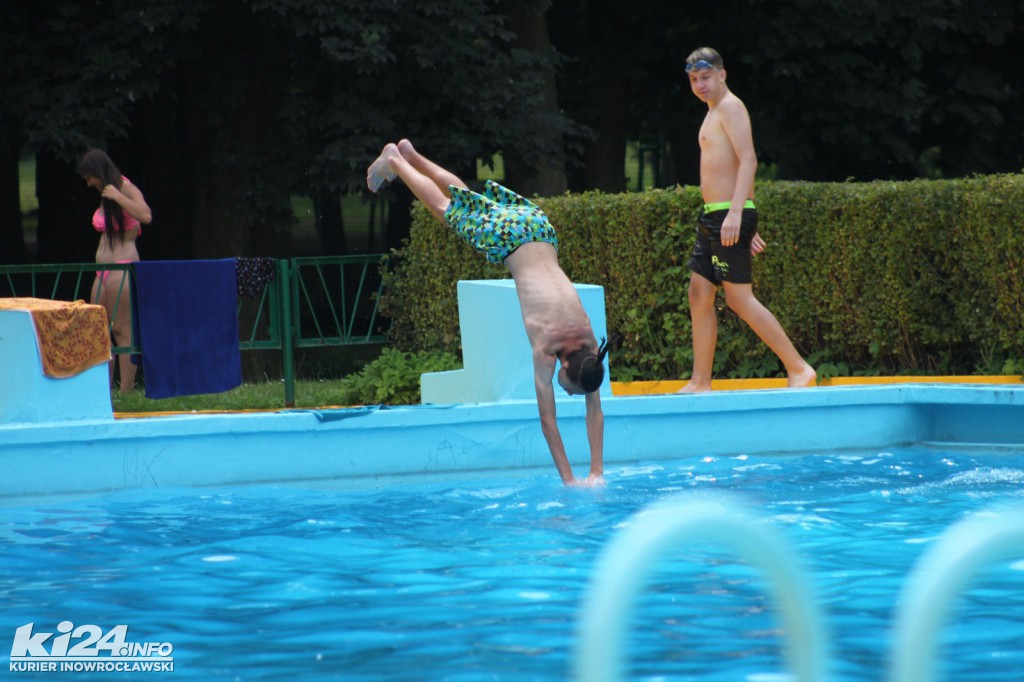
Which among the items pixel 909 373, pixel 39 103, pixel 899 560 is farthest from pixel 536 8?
pixel 899 560

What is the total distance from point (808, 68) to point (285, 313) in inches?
353

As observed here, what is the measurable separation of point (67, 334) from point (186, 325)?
5.82ft

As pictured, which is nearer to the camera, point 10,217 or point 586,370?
point 586,370

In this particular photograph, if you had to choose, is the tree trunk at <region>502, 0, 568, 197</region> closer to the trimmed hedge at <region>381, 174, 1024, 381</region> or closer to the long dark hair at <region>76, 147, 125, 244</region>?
the trimmed hedge at <region>381, 174, 1024, 381</region>

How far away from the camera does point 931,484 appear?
7.52m

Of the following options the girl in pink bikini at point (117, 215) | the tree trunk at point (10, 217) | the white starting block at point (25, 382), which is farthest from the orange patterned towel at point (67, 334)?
the tree trunk at point (10, 217)

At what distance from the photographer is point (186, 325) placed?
9.59m

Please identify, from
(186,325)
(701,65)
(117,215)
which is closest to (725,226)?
(701,65)

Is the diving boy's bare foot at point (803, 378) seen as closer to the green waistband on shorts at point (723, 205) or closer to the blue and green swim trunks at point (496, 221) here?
the green waistband on shorts at point (723, 205)

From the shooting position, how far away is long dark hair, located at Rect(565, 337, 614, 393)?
684cm

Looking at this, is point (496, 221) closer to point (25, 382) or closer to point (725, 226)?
point (725, 226)

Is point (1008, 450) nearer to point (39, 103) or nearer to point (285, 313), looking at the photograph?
point (285, 313)

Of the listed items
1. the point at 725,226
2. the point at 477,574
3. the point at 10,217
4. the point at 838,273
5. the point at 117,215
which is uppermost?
the point at 10,217

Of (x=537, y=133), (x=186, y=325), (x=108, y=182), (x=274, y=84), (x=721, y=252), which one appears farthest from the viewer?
(x=274, y=84)
